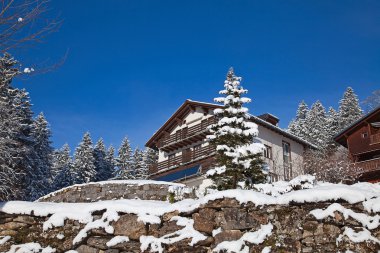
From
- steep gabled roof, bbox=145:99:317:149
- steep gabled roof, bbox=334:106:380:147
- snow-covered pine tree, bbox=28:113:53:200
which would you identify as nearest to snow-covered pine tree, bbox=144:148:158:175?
steep gabled roof, bbox=145:99:317:149

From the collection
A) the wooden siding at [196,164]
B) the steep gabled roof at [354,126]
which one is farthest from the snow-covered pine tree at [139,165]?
the steep gabled roof at [354,126]

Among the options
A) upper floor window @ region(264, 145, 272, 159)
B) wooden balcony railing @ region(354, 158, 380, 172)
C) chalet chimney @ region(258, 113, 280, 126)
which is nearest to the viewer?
wooden balcony railing @ region(354, 158, 380, 172)

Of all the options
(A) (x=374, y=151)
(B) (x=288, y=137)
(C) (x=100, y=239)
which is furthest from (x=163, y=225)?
(B) (x=288, y=137)

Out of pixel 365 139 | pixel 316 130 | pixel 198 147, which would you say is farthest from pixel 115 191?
pixel 316 130

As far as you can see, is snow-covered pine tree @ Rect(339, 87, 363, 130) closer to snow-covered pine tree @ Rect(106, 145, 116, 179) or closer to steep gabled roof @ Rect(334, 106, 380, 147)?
steep gabled roof @ Rect(334, 106, 380, 147)

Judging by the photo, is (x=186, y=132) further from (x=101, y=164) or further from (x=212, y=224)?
(x=212, y=224)

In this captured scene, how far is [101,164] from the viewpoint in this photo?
54.8 metres

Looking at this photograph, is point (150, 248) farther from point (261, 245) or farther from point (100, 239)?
point (261, 245)

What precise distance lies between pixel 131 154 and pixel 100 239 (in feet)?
175

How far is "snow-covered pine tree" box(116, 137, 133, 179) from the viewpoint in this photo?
56.2 meters

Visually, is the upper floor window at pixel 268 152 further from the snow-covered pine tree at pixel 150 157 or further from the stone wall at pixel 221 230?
the stone wall at pixel 221 230

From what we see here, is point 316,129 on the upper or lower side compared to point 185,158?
upper

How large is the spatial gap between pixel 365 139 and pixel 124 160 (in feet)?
116

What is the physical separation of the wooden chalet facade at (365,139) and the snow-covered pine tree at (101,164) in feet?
104
